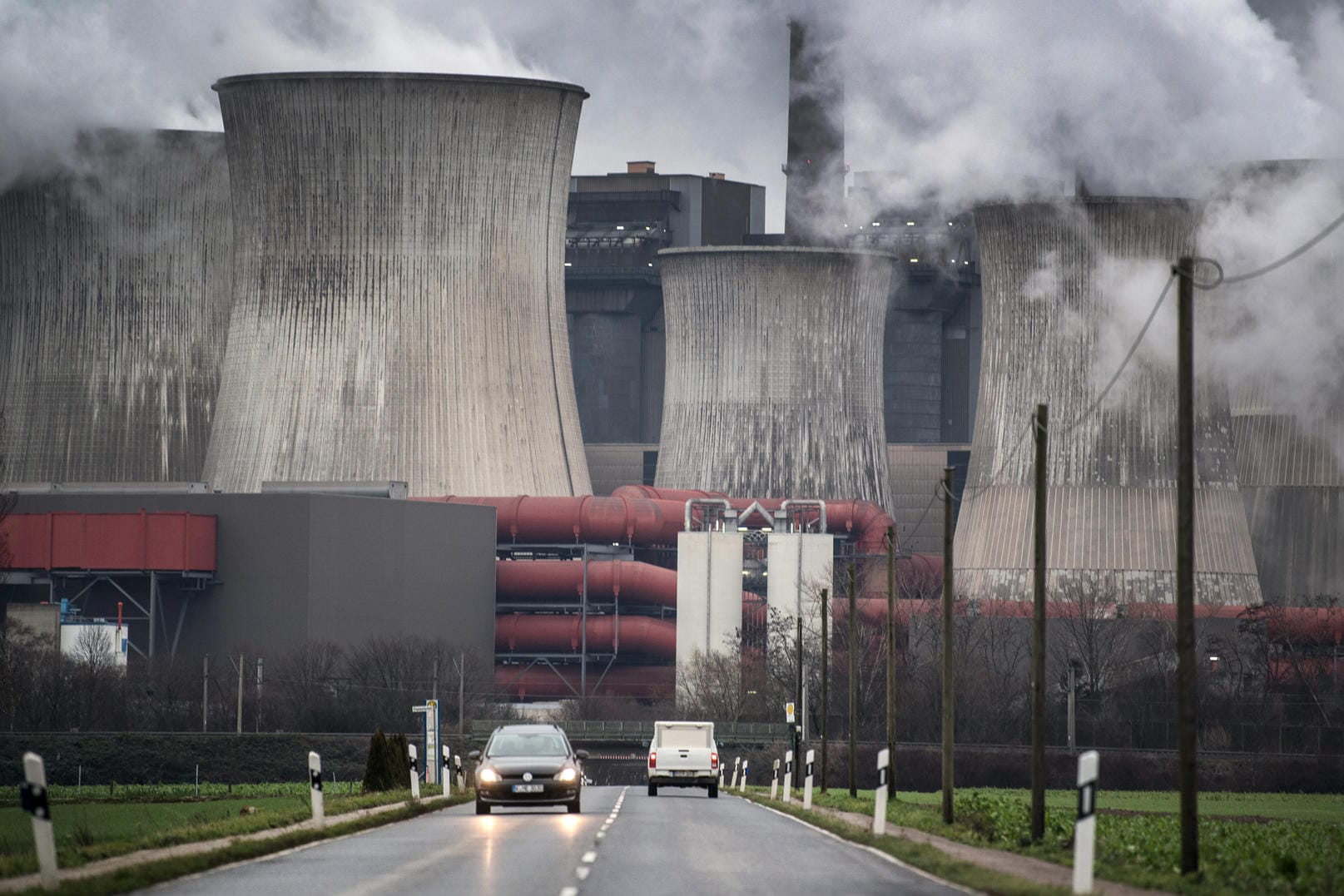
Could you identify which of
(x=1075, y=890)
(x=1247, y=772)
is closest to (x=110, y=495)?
(x=1247, y=772)

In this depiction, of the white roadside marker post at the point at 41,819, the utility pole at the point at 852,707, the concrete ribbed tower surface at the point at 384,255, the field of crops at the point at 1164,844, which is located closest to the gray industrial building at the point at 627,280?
the concrete ribbed tower surface at the point at 384,255

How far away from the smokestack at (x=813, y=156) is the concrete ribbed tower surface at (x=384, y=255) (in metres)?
25.4

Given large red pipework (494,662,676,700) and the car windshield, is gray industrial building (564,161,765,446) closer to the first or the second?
large red pipework (494,662,676,700)

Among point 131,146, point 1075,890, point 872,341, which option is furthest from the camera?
point 872,341

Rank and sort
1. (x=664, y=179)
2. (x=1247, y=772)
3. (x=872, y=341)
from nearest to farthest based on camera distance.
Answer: (x=1247, y=772)
(x=872, y=341)
(x=664, y=179)

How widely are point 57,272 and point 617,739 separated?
21.8m

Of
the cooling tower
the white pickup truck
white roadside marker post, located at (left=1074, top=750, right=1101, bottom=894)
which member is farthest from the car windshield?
the cooling tower

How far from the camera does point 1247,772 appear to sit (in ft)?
202

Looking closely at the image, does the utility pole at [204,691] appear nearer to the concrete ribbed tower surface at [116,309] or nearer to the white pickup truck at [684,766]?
the concrete ribbed tower surface at [116,309]

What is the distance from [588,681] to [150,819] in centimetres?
4777

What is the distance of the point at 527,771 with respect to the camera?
27672 millimetres

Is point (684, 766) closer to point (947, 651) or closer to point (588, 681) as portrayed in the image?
point (947, 651)

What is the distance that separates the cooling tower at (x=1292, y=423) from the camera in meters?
73.2

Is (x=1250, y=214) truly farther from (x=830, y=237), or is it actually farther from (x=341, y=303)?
(x=830, y=237)
